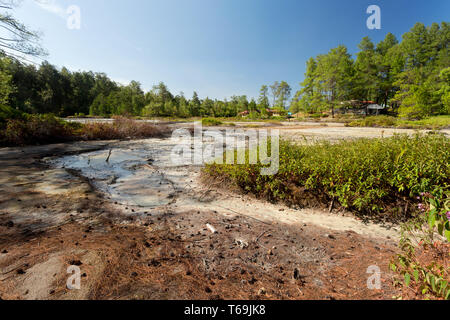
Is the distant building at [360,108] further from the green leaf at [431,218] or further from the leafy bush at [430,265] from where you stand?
the green leaf at [431,218]

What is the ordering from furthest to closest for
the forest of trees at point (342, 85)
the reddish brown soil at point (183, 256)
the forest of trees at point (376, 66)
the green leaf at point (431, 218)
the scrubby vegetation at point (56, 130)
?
the forest of trees at point (376, 66) → the forest of trees at point (342, 85) → the scrubby vegetation at point (56, 130) → the reddish brown soil at point (183, 256) → the green leaf at point (431, 218)

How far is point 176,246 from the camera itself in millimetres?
2289

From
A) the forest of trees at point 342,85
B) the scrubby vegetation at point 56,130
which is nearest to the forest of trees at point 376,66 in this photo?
the forest of trees at point 342,85

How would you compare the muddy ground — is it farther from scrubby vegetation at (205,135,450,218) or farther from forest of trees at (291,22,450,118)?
forest of trees at (291,22,450,118)

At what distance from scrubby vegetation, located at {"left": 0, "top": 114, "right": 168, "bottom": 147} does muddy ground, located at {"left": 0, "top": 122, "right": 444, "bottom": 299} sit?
7502 millimetres

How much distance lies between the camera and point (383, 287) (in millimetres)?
1691

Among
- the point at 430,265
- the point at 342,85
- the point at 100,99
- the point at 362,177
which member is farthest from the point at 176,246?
the point at 100,99

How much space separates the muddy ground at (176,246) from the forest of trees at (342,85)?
26930 millimetres

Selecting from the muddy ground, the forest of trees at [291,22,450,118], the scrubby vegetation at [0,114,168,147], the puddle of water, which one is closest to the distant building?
the forest of trees at [291,22,450,118]

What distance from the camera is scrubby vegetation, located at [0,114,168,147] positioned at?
895cm

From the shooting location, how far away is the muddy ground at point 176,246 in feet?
5.42

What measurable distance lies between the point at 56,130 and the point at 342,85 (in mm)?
48883
